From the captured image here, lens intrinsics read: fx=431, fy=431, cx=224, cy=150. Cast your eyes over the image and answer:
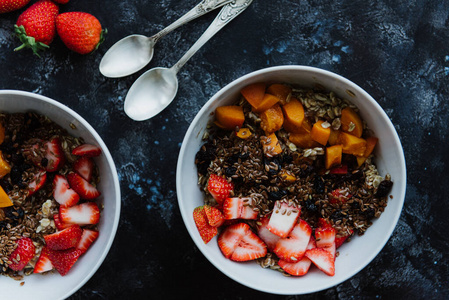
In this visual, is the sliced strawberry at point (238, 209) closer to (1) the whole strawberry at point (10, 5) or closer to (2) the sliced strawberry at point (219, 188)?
(2) the sliced strawberry at point (219, 188)

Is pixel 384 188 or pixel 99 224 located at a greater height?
pixel 384 188

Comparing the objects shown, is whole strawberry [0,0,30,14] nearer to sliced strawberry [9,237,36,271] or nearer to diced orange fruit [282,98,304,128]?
sliced strawberry [9,237,36,271]

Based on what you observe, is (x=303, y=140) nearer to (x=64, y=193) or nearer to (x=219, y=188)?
(x=219, y=188)

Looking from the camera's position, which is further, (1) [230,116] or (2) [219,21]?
(2) [219,21]

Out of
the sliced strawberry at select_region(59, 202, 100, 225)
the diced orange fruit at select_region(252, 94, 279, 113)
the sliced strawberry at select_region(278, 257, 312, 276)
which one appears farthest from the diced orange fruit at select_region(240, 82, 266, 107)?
the sliced strawberry at select_region(59, 202, 100, 225)

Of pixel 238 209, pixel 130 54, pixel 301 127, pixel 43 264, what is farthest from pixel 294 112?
pixel 43 264

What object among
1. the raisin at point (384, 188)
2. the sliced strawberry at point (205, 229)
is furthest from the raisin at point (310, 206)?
the sliced strawberry at point (205, 229)

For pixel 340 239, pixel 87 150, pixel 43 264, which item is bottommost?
pixel 43 264
